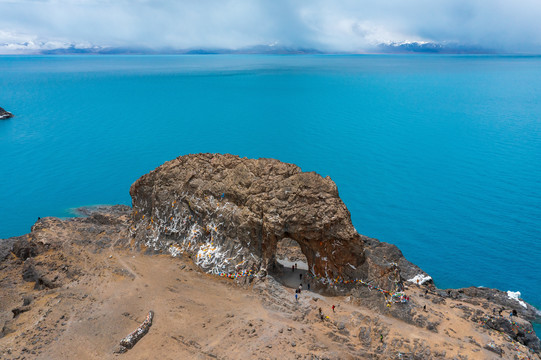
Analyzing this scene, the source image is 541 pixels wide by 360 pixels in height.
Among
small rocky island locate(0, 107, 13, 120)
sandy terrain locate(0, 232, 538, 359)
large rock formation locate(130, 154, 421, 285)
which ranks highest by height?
large rock formation locate(130, 154, 421, 285)

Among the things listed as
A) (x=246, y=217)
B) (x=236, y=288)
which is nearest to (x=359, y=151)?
(x=246, y=217)

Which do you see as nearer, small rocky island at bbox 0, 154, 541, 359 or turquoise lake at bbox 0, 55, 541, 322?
small rocky island at bbox 0, 154, 541, 359

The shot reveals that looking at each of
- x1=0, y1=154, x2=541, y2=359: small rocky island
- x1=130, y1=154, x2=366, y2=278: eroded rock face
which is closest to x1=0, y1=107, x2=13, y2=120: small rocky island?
x1=0, y1=154, x2=541, y2=359: small rocky island

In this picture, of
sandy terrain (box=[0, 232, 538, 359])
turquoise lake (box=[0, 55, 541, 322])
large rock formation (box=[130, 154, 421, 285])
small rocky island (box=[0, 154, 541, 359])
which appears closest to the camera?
sandy terrain (box=[0, 232, 538, 359])

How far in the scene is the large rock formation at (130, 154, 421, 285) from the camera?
96.1 ft

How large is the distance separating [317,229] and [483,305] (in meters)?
15.4

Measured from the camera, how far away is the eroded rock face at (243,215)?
29312 mm

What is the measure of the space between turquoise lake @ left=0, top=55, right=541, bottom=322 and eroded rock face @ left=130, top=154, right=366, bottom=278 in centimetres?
1758

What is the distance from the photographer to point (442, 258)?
43938 mm

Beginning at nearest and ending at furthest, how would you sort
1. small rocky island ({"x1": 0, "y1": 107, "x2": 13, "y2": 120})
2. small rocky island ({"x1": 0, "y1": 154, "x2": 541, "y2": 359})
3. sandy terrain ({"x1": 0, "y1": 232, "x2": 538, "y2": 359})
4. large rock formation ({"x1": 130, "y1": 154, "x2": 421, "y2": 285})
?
sandy terrain ({"x1": 0, "y1": 232, "x2": 538, "y2": 359}) < small rocky island ({"x1": 0, "y1": 154, "x2": 541, "y2": 359}) < large rock formation ({"x1": 130, "y1": 154, "x2": 421, "y2": 285}) < small rocky island ({"x1": 0, "y1": 107, "x2": 13, "y2": 120})

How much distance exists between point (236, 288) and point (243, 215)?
5774mm

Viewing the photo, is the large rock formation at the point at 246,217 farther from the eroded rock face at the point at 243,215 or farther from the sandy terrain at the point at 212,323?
the sandy terrain at the point at 212,323

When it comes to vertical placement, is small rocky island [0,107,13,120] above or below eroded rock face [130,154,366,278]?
below

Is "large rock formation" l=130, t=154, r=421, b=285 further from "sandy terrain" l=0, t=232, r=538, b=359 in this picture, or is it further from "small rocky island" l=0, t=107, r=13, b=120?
"small rocky island" l=0, t=107, r=13, b=120
